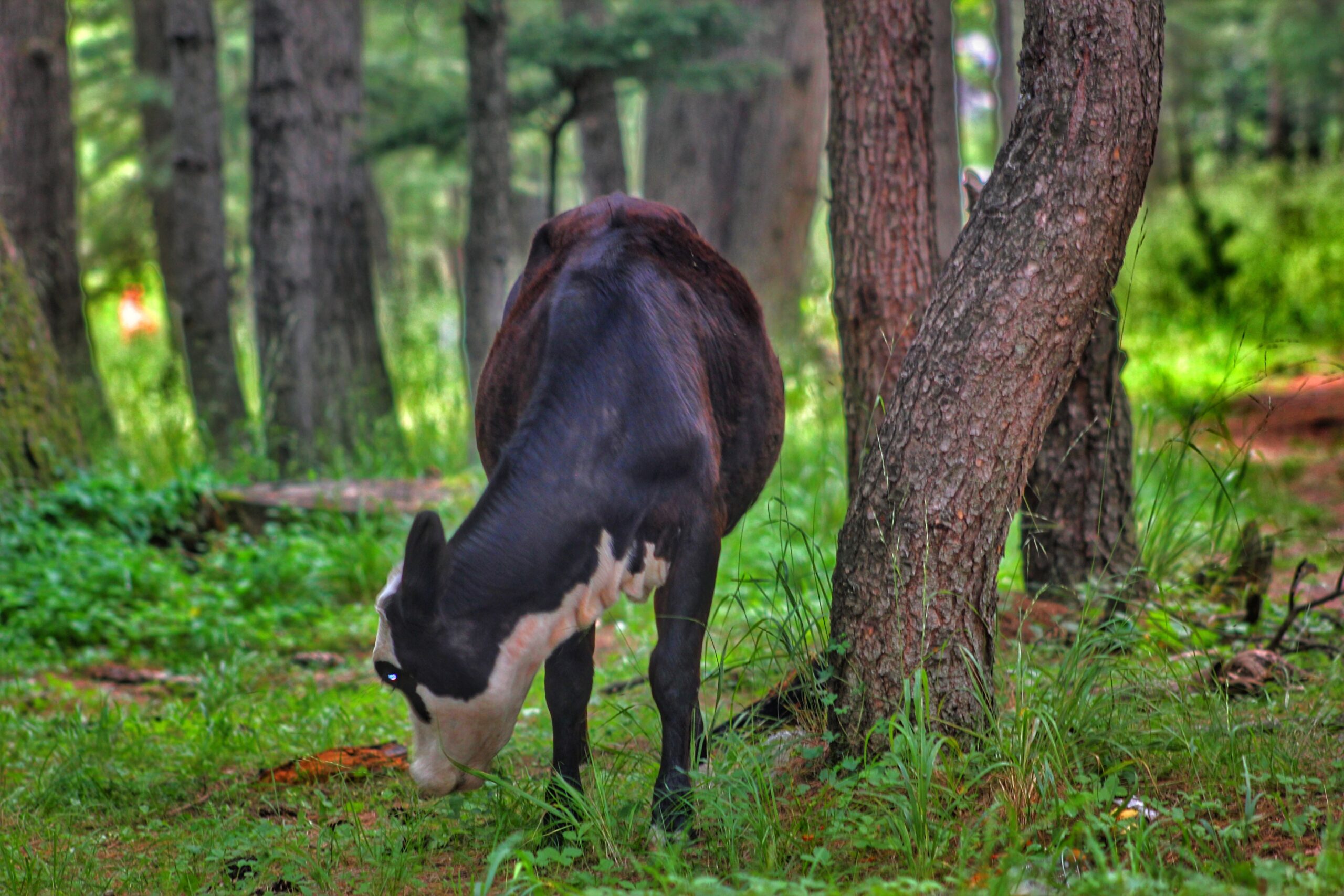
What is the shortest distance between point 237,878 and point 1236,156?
28.8 m

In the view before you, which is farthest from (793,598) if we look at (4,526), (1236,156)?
(1236,156)

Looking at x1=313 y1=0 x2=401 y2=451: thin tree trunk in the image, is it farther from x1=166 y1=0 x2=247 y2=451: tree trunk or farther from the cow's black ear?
the cow's black ear

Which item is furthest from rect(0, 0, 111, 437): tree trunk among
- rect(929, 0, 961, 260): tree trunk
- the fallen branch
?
the fallen branch

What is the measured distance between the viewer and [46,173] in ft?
33.3

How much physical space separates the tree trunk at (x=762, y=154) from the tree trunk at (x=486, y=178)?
4338 millimetres

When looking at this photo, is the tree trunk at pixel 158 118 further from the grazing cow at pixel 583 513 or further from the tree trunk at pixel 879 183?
the grazing cow at pixel 583 513

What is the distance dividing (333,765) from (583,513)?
1.59 metres

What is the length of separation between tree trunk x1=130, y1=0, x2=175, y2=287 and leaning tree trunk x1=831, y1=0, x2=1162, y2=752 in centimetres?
1277

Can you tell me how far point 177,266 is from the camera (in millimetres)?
11656

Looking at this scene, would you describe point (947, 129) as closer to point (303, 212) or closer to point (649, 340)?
point (303, 212)

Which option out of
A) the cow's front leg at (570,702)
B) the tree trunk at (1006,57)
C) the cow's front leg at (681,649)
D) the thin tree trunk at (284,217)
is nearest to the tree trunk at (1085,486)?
the cow's front leg at (681,649)

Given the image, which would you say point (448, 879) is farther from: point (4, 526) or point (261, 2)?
point (261, 2)

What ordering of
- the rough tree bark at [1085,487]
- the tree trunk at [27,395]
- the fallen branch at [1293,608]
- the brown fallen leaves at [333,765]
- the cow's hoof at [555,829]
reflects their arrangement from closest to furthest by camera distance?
1. the cow's hoof at [555,829]
2. the brown fallen leaves at [333,765]
3. the fallen branch at [1293,608]
4. the rough tree bark at [1085,487]
5. the tree trunk at [27,395]

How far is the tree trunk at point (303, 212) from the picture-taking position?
9859 mm
